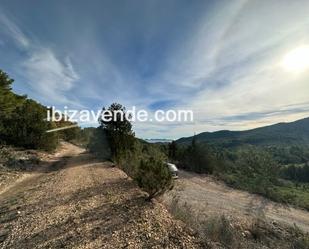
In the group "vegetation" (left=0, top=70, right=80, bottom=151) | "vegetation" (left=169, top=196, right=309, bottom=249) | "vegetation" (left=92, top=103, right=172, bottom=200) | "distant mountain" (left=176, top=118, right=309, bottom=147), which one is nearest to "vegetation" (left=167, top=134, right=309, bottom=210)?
"vegetation" (left=169, top=196, right=309, bottom=249)

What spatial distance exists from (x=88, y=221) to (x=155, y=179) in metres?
2.53

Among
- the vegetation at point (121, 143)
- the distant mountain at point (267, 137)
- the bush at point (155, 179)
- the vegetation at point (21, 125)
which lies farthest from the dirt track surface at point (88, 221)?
the distant mountain at point (267, 137)

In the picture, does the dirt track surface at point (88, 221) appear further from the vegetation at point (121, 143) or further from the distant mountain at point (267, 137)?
the distant mountain at point (267, 137)

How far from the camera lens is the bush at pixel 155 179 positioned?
23.7 feet

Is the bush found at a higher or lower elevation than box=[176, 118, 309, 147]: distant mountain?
lower

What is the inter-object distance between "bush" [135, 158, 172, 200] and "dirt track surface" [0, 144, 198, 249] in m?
0.42

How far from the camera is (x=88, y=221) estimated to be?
5.42 meters

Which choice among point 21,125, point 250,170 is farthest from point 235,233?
point 21,125

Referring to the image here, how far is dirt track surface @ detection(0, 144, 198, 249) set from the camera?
447cm

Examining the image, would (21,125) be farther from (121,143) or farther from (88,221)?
(88,221)

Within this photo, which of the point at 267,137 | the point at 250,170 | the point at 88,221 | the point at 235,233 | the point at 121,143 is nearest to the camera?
the point at 88,221

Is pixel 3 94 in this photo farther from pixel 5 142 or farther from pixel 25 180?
pixel 25 180

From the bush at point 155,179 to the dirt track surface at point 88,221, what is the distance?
416mm

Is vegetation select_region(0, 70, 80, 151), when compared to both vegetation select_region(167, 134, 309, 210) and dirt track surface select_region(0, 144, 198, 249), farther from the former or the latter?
vegetation select_region(167, 134, 309, 210)
